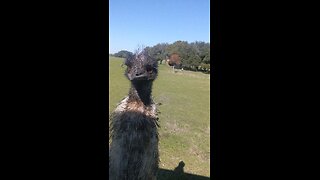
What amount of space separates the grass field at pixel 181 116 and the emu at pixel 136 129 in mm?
214

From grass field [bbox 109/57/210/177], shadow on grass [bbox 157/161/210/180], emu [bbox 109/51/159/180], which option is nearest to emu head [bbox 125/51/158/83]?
emu [bbox 109/51/159/180]

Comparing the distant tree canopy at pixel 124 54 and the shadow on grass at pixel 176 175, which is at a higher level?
the distant tree canopy at pixel 124 54

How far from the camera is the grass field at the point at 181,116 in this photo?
506 cm

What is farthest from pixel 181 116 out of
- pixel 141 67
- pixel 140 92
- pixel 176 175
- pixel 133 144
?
pixel 133 144

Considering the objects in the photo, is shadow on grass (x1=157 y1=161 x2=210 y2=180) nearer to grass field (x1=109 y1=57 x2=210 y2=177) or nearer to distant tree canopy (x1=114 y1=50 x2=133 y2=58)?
grass field (x1=109 y1=57 x2=210 y2=177)

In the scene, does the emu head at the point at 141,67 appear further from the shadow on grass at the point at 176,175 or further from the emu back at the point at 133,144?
the shadow on grass at the point at 176,175

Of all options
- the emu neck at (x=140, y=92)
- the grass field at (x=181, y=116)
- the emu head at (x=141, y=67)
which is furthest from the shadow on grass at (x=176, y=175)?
the emu head at (x=141, y=67)

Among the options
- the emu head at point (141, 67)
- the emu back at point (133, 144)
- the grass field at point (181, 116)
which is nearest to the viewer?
the emu back at point (133, 144)

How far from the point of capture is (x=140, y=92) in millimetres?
3467

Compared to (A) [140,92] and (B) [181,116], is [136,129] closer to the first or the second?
(A) [140,92]

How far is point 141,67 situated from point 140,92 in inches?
10.9

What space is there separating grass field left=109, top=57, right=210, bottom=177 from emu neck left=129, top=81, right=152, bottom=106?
0.64ft

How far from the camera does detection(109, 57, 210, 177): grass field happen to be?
16.6ft
